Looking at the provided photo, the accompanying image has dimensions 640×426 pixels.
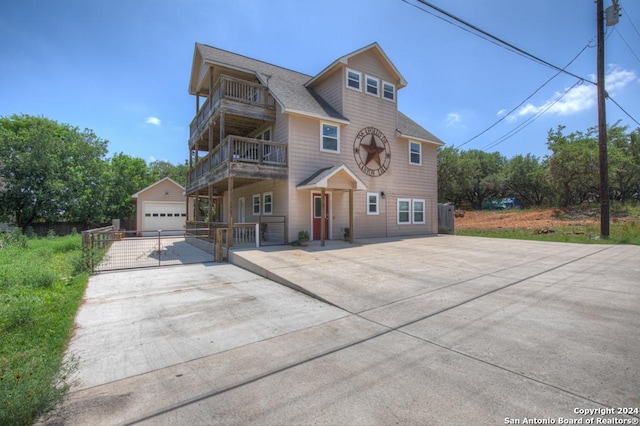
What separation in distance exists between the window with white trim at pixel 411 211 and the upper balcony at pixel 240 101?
8.50m

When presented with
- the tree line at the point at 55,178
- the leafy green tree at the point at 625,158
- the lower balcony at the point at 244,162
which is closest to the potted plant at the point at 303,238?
the lower balcony at the point at 244,162

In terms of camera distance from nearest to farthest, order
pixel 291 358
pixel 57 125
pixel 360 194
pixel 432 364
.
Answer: pixel 432 364, pixel 291 358, pixel 360 194, pixel 57 125

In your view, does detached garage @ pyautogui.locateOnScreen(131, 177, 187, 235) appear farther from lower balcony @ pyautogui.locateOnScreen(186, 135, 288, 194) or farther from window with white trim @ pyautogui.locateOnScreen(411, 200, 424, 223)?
window with white trim @ pyautogui.locateOnScreen(411, 200, 424, 223)

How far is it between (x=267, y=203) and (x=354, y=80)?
7.57 m

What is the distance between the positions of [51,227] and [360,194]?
24.6 metres

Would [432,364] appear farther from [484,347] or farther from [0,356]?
[0,356]

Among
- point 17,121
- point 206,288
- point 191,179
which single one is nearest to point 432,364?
point 206,288

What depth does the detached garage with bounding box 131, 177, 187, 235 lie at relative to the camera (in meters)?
23.3

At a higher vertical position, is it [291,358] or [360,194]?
[360,194]

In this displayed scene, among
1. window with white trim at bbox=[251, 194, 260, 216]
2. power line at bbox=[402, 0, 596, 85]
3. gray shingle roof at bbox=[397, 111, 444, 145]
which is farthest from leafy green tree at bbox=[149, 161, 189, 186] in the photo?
power line at bbox=[402, 0, 596, 85]

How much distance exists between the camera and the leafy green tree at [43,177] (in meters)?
21.8

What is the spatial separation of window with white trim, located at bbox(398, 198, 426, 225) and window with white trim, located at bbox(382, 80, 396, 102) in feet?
18.3

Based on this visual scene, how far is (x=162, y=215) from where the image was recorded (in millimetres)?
24203

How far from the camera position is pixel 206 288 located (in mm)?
7129
